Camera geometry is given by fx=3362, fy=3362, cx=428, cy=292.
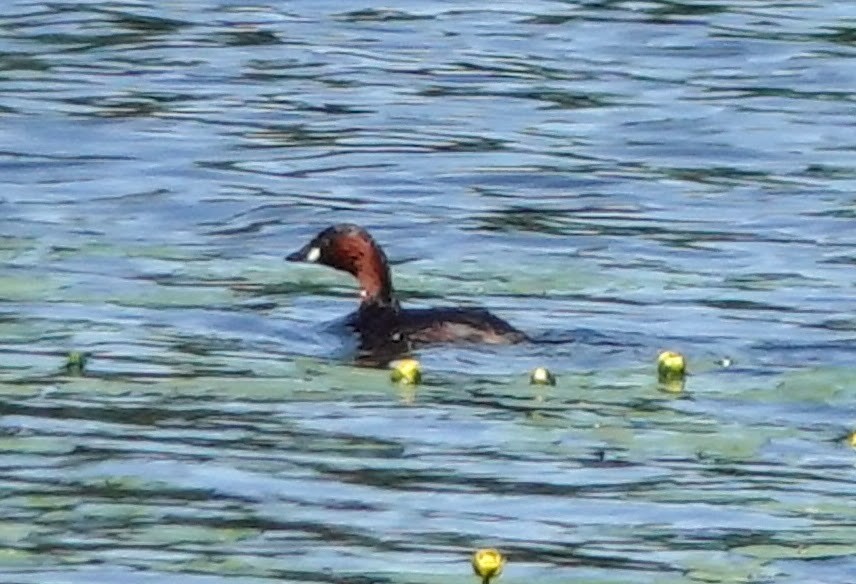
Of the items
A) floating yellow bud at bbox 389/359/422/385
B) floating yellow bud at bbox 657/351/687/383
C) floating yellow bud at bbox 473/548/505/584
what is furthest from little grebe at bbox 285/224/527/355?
floating yellow bud at bbox 473/548/505/584

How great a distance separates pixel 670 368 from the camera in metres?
13.5

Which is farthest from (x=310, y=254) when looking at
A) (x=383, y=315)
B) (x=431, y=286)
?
(x=431, y=286)

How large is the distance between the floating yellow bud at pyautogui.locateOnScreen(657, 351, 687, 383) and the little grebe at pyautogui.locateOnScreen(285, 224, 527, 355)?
3.27 feet

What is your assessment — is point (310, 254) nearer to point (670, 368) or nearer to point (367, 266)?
point (367, 266)

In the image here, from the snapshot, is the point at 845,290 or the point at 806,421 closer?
the point at 806,421

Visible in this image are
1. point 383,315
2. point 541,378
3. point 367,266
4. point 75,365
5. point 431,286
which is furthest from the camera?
point 431,286

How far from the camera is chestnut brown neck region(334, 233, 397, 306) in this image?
1565 centimetres

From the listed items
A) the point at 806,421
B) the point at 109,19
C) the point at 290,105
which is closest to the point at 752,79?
the point at 290,105

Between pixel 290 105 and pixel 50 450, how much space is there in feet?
38.5

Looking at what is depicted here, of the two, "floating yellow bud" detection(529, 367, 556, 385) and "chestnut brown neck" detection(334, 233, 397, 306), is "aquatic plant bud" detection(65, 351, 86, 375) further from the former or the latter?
"chestnut brown neck" detection(334, 233, 397, 306)

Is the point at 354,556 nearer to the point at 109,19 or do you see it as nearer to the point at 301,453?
the point at 301,453

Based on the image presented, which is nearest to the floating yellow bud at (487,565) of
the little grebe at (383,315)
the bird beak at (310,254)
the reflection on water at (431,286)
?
the reflection on water at (431,286)

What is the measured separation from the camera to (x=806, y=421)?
41.3ft

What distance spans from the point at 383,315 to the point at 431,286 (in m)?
1.98
